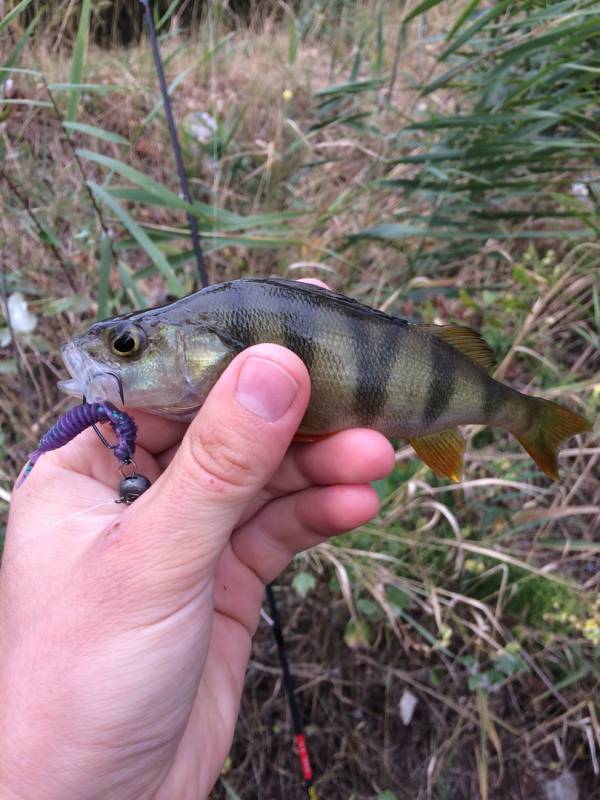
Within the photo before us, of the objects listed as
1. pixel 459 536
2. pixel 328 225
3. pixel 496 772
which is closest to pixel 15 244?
pixel 328 225

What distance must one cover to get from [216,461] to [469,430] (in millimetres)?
1550

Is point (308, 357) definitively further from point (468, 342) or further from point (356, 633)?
point (356, 633)

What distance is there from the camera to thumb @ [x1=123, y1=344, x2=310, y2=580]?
1136 mm

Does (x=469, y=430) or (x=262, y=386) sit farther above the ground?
(x=262, y=386)

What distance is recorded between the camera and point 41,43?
3.72 m

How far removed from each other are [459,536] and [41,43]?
3.97m

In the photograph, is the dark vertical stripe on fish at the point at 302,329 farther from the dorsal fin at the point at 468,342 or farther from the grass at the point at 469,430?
the grass at the point at 469,430

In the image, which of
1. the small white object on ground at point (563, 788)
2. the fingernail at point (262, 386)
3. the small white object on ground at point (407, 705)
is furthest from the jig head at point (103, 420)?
the small white object on ground at point (563, 788)

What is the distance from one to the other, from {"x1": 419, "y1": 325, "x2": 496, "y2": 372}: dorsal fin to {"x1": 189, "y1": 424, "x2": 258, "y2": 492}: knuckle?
68 centimetres

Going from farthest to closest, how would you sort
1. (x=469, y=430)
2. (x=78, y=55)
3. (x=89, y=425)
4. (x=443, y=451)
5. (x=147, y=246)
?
1. (x=469, y=430)
2. (x=147, y=246)
3. (x=78, y=55)
4. (x=443, y=451)
5. (x=89, y=425)

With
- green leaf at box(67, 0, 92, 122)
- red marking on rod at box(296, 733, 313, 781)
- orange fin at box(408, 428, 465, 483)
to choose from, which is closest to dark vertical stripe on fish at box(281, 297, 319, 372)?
orange fin at box(408, 428, 465, 483)

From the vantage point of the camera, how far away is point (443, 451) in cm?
171

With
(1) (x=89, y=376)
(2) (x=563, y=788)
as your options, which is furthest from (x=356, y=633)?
(1) (x=89, y=376)

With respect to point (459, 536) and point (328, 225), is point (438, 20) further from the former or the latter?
point (459, 536)
